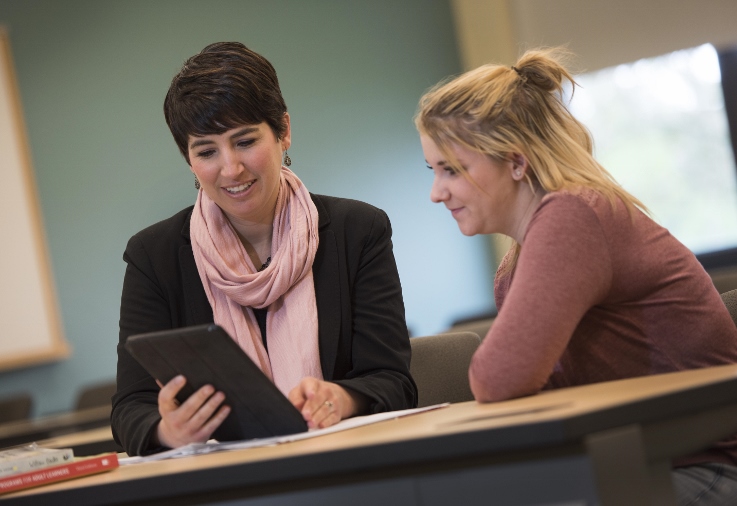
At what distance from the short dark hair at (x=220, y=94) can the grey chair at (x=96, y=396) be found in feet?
9.90

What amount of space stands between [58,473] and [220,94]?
882 mm

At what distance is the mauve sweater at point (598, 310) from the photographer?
4.91ft

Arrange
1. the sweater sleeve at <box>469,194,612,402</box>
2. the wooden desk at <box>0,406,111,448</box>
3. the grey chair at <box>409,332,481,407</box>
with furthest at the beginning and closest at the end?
1. the wooden desk at <box>0,406,111,448</box>
2. the grey chair at <box>409,332,481,407</box>
3. the sweater sleeve at <box>469,194,612,402</box>

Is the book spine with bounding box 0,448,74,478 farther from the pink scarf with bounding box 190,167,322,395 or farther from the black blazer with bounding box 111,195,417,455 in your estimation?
the pink scarf with bounding box 190,167,322,395

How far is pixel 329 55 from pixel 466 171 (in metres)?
4.27

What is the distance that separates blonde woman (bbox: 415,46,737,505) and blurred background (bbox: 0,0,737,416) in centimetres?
374

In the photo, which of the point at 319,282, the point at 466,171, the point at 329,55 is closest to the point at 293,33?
the point at 329,55

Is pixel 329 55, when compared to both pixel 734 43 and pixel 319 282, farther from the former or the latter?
pixel 319 282

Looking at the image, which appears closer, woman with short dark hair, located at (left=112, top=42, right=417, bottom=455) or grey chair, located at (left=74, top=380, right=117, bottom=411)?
woman with short dark hair, located at (left=112, top=42, right=417, bottom=455)

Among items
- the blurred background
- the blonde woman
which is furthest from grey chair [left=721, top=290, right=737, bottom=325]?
the blurred background

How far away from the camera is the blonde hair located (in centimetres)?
173

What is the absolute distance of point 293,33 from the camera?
585 centimetres

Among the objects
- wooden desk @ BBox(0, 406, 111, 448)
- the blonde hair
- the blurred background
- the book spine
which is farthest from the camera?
the blurred background

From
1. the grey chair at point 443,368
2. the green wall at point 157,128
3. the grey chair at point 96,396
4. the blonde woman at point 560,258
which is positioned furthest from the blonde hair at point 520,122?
the green wall at point 157,128
